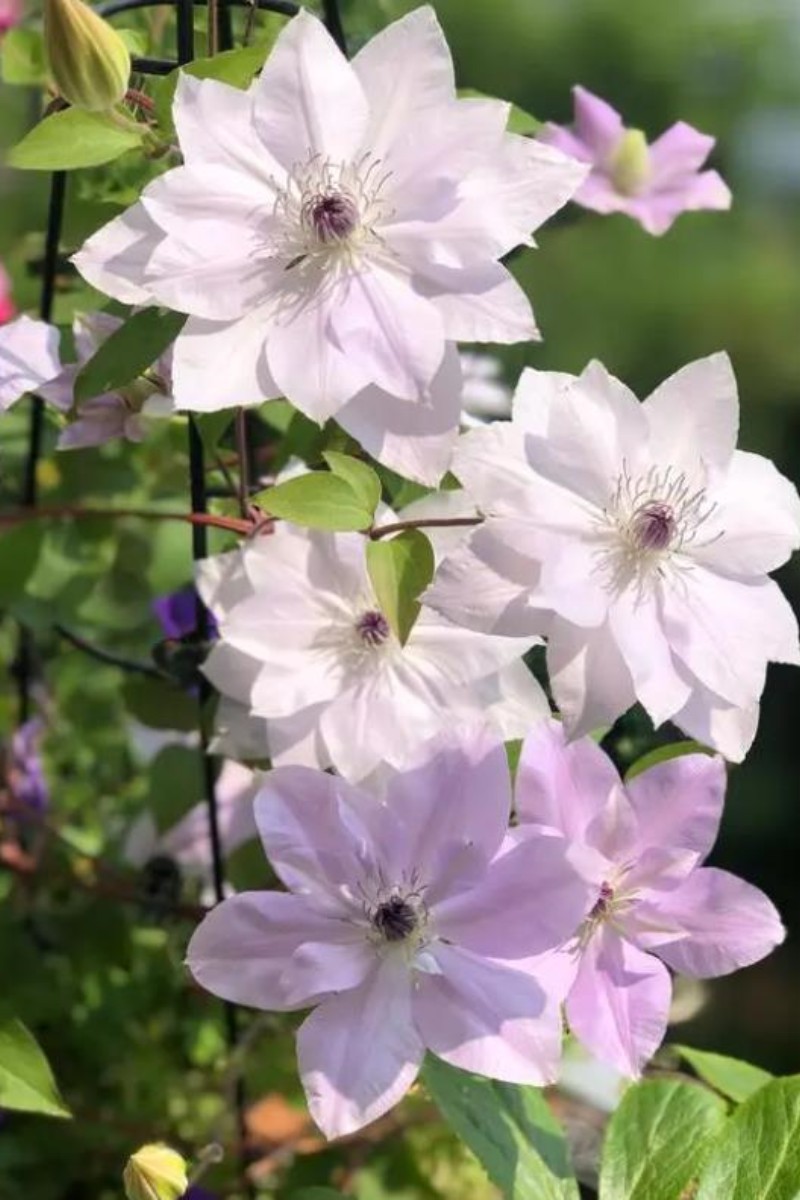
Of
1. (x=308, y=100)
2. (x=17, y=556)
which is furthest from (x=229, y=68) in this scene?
(x=17, y=556)

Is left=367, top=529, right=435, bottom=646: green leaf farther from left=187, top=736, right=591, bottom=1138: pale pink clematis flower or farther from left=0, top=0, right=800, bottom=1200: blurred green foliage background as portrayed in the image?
left=0, top=0, right=800, bottom=1200: blurred green foliage background

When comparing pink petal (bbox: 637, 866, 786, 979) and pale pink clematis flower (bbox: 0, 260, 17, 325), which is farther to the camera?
pale pink clematis flower (bbox: 0, 260, 17, 325)

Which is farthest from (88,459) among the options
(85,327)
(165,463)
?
(85,327)

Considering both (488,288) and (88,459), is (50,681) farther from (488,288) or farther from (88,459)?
(488,288)

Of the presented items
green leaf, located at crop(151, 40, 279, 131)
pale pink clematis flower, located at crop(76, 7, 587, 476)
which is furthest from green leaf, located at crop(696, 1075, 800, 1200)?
green leaf, located at crop(151, 40, 279, 131)

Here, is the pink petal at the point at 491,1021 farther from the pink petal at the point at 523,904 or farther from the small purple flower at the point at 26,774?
the small purple flower at the point at 26,774

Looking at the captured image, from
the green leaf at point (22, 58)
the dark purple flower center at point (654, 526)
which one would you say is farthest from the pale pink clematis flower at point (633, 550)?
the green leaf at point (22, 58)

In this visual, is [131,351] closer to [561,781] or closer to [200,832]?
[561,781]
